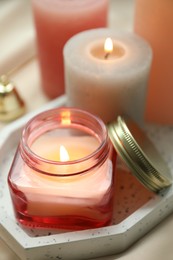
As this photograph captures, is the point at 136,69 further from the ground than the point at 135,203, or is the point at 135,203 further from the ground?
the point at 136,69

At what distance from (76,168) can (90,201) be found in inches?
1.5

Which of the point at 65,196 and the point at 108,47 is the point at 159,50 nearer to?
the point at 108,47

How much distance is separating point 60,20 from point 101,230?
27 cm

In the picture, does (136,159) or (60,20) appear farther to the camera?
(60,20)

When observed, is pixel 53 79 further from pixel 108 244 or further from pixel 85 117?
pixel 108 244

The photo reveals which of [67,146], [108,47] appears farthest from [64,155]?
[108,47]

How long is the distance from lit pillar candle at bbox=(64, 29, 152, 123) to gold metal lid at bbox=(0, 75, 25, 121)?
107 mm

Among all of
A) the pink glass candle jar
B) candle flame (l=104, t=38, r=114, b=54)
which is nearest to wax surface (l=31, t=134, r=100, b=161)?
the pink glass candle jar

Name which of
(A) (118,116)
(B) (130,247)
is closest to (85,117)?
(A) (118,116)

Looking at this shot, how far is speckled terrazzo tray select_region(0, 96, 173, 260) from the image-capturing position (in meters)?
0.51

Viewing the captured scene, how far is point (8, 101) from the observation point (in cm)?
69

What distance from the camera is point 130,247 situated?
54 centimetres

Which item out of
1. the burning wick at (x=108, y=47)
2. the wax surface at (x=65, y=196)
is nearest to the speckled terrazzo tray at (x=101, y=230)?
the wax surface at (x=65, y=196)

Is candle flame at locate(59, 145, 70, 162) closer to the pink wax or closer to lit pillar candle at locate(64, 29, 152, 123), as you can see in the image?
lit pillar candle at locate(64, 29, 152, 123)
